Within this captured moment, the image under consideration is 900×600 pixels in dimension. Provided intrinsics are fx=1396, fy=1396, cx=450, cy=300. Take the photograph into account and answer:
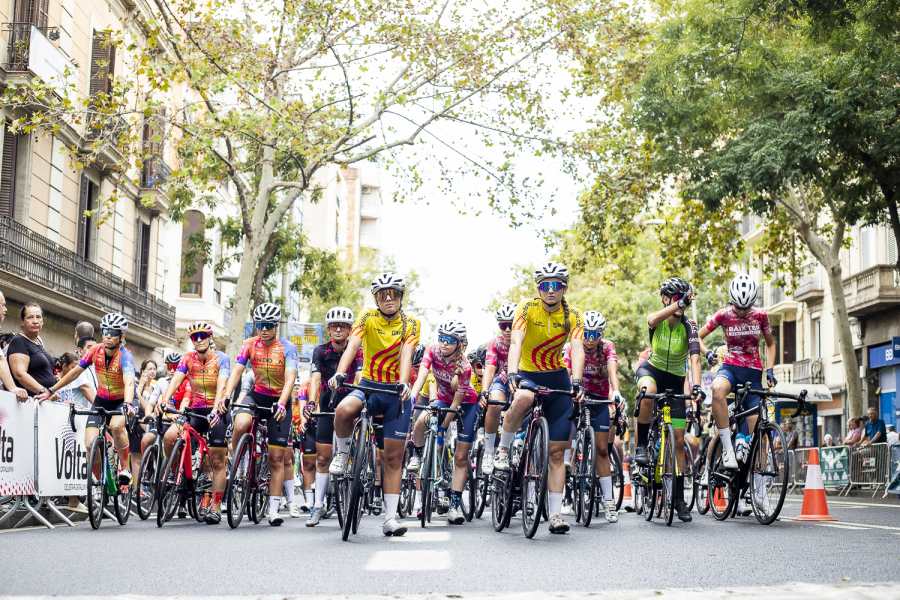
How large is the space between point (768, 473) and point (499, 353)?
309 centimetres

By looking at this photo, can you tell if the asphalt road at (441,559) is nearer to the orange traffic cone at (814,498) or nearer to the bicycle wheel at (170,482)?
the bicycle wheel at (170,482)

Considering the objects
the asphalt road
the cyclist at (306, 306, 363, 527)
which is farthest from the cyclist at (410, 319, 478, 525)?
the asphalt road

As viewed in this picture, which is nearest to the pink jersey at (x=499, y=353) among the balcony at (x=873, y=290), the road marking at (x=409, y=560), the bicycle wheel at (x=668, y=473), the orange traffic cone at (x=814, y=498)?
the bicycle wheel at (x=668, y=473)

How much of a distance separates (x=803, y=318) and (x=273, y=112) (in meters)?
34.1

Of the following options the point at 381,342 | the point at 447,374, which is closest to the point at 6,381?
the point at 381,342

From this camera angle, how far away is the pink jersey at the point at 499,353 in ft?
42.4

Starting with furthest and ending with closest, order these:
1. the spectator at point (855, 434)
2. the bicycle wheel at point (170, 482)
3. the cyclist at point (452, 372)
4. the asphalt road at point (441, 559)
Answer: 1. the spectator at point (855, 434)
2. the cyclist at point (452, 372)
3. the bicycle wheel at point (170, 482)
4. the asphalt road at point (441, 559)

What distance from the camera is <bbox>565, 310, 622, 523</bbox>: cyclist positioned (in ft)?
44.7

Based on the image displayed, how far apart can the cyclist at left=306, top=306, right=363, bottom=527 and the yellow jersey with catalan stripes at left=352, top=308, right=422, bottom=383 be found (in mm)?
1283

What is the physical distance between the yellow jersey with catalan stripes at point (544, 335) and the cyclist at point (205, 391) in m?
3.65

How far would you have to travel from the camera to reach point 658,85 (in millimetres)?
24688

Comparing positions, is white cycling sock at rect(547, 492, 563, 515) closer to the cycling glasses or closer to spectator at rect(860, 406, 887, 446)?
the cycling glasses

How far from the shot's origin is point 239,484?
1330 centimetres

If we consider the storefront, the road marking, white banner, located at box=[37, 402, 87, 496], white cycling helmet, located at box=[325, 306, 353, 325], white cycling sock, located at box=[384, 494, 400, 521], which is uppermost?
the storefront
